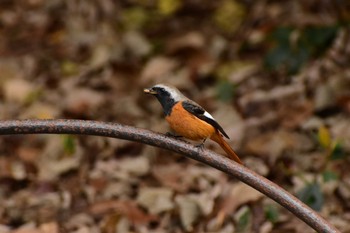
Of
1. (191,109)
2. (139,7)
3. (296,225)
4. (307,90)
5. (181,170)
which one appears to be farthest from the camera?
(139,7)

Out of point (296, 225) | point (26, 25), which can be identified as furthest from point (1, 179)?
point (26, 25)

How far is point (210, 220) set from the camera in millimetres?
4891

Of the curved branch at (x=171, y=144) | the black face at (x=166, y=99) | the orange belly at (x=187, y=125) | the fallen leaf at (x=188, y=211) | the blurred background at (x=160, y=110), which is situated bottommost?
the curved branch at (x=171, y=144)

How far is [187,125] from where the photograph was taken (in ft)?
11.1

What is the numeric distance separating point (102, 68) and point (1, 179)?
199cm

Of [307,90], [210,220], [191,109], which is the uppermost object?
[307,90]

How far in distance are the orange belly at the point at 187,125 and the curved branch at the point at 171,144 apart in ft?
1.10

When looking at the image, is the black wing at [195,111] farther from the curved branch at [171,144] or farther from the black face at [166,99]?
the curved branch at [171,144]

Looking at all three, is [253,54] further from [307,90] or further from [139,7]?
[139,7]

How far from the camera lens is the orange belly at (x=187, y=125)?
3.36m

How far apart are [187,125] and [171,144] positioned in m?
0.40

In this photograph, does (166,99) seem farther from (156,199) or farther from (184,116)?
(156,199)

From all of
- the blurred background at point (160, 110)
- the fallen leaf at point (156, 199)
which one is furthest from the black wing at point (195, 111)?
the fallen leaf at point (156, 199)

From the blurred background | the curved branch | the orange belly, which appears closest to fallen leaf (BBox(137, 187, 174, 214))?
the blurred background
